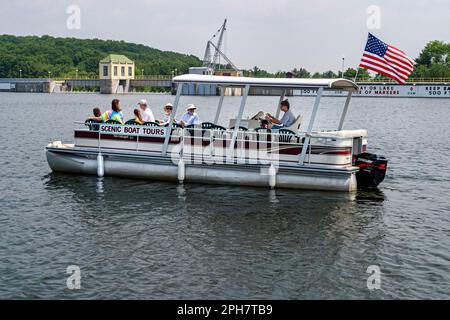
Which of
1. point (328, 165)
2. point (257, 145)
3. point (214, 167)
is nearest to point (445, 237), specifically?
point (328, 165)

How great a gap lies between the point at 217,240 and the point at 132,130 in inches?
290

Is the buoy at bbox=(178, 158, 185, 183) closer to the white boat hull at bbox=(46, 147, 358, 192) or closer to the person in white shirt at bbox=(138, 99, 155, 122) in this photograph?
the white boat hull at bbox=(46, 147, 358, 192)

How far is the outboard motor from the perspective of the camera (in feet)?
60.1

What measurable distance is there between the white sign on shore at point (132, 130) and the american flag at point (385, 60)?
756 centimetres

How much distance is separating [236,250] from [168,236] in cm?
197

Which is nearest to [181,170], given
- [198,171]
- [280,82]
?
[198,171]

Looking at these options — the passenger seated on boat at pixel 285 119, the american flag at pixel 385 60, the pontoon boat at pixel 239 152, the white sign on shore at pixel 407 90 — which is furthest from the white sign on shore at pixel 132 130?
the white sign on shore at pixel 407 90

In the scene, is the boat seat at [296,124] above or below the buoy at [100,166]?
above

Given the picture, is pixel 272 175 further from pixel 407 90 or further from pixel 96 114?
pixel 407 90

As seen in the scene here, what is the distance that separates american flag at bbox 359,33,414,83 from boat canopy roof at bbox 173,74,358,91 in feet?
5.38

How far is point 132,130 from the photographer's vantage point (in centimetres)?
1958

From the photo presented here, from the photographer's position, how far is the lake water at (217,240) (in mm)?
10930

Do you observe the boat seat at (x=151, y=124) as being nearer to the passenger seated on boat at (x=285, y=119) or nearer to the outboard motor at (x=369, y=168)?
the passenger seated on boat at (x=285, y=119)
